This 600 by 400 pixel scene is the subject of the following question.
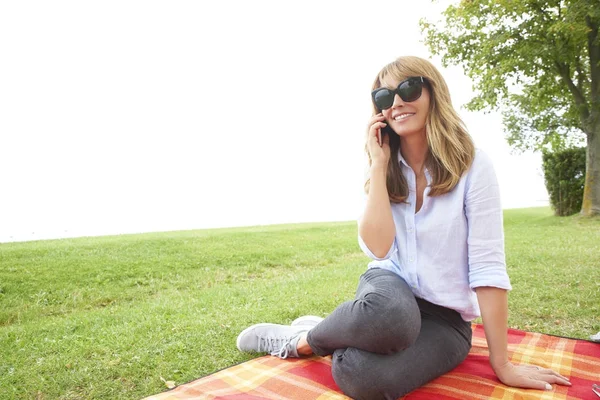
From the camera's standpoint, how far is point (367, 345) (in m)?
2.37

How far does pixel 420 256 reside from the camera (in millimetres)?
2646

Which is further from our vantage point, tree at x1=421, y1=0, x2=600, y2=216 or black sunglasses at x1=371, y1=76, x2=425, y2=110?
tree at x1=421, y1=0, x2=600, y2=216

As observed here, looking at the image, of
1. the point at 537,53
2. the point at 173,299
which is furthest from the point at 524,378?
the point at 537,53

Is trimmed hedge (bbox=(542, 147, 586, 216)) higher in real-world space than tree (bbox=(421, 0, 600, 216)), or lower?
lower

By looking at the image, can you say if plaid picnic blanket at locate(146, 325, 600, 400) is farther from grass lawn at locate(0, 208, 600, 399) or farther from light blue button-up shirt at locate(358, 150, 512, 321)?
light blue button-up shirt at locate(358, 150, 512, 321)

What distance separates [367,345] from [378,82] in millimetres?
1519

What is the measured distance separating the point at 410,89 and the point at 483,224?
0.85 m

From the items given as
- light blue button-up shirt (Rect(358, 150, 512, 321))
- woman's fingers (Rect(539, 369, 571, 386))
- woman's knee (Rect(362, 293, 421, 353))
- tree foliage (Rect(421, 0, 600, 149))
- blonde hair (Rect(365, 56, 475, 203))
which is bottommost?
woman's fingers (Rect(539, 369, 571, 386))

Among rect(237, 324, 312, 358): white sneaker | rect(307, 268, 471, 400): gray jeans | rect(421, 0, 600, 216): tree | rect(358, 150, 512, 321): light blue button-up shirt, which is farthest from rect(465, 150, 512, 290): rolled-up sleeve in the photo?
rect(421, 0, 600, 216): tree

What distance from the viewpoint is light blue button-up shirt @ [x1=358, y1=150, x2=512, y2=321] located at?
8.07 ft

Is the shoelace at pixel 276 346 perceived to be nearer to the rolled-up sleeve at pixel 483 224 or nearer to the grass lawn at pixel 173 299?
the grass lawn at pixel 173 299

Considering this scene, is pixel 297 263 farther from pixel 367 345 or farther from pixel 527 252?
pixel 367 345

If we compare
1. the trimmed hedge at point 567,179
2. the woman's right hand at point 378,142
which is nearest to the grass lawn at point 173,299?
the woman's right hand at point 378,142

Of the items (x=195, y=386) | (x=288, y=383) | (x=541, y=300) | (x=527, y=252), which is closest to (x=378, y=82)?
(x=288, y=383)
